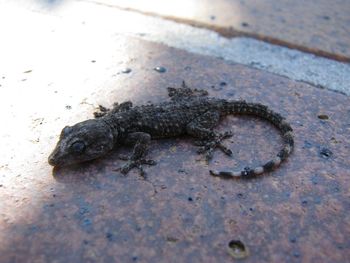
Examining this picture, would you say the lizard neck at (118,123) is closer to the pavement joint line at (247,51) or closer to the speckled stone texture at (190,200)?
the speckled stone texture at (190,200)

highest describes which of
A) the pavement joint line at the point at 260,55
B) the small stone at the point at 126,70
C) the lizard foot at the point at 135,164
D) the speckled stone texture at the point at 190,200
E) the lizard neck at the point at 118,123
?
the pavement joint line at the point at 260,55

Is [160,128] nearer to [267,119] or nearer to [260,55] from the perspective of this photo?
[267,119]

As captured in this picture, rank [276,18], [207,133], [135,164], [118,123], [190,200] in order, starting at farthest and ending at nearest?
1. [276,18]
2. [118,123]
3. [207,133]
4. [135,164]
5. [190,200]

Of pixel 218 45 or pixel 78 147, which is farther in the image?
pixel 218 45

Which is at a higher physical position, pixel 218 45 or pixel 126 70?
pixel 218 45

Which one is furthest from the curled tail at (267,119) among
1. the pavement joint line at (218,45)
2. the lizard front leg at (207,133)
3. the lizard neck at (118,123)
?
the lizard neck at (118,123)

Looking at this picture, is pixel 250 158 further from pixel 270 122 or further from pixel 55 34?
pixel 55 34

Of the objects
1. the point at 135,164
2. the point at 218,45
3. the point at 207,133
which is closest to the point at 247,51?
the point at 218,45
